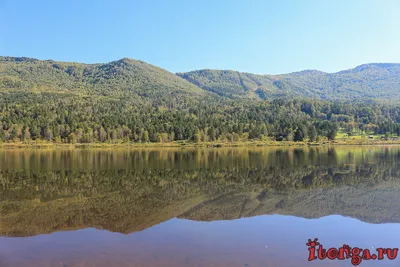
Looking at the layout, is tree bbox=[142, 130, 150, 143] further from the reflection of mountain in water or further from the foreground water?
the foreground water

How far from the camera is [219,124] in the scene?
185250mm

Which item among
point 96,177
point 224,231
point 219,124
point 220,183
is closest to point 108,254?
point 224,231

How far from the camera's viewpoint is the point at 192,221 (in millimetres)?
23375

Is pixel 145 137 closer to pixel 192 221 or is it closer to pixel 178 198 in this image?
pixel 178 198

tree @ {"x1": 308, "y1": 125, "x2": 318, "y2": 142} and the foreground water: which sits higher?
tree @ {"x1": 308, "y1": 125, "x2": 318, "y2": 142}

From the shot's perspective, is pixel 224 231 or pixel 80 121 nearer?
pixel 224 231

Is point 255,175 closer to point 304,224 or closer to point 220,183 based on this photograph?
point 220,183

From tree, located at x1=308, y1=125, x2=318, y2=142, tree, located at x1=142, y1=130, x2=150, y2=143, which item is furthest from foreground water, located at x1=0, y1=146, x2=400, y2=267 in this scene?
tree, located at x1=308, y1=125, x2=318, y2=142

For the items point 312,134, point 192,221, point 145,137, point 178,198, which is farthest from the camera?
point 312,134

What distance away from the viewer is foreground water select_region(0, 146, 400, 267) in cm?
1664

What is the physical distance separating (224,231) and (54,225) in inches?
416

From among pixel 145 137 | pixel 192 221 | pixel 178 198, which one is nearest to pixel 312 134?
pixel 145 137

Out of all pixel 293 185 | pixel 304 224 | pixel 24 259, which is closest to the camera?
pixel 24 259

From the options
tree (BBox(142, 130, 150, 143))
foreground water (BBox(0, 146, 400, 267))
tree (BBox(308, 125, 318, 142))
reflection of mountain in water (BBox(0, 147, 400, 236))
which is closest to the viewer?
foreground water (BBox(0, 146, 400, 267))
